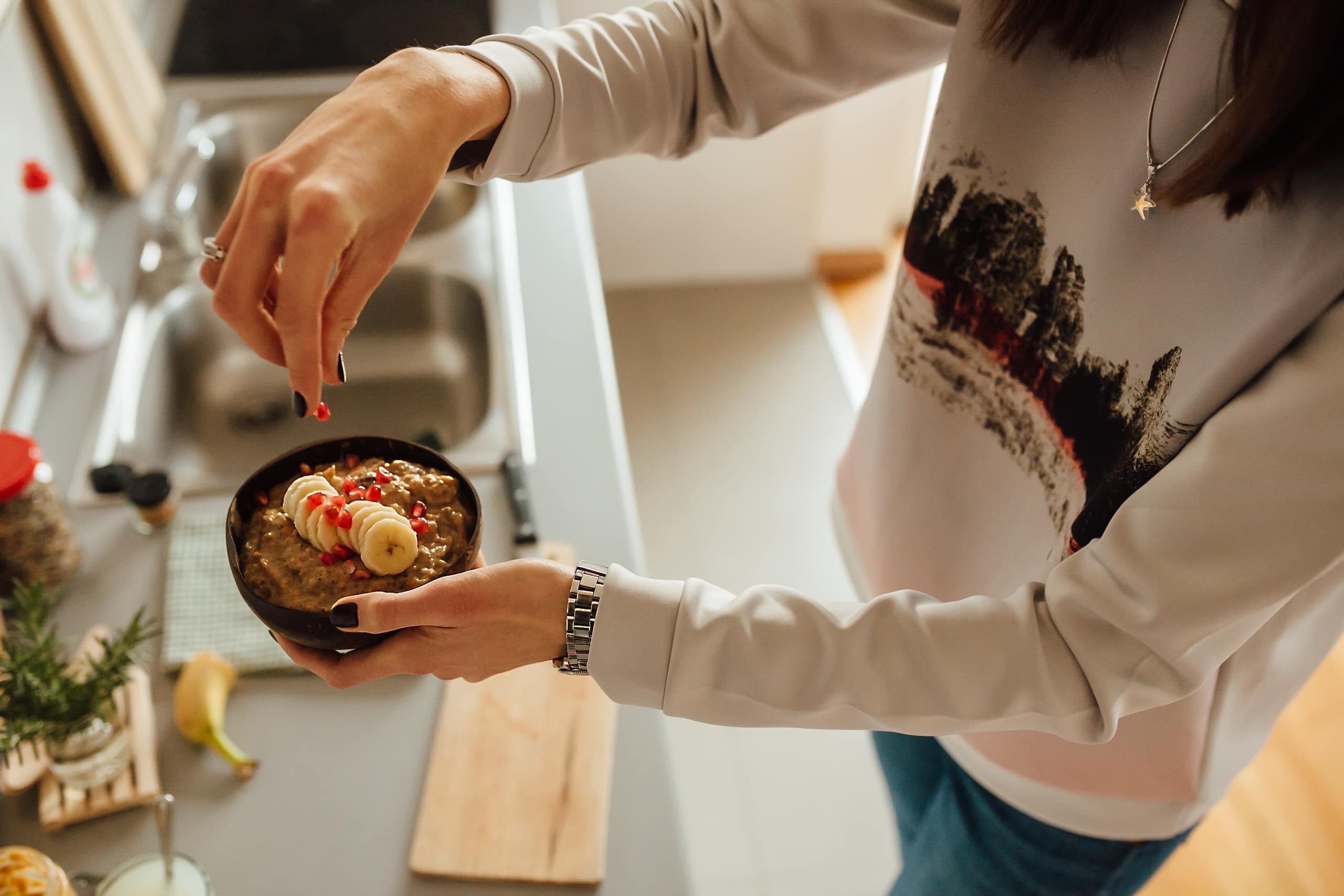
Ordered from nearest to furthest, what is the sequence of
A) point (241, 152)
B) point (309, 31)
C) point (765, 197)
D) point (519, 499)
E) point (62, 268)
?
point (519, 499) → point (62, 268) → point (241, 152) → point (309, 31) → point (765, 197)

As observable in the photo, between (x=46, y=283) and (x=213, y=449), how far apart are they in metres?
0.32

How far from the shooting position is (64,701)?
87 centimetres

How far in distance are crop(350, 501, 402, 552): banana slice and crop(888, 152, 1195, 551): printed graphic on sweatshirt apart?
52 centimetres

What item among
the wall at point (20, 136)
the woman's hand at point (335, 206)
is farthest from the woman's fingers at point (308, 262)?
the wall at point (20, 136)

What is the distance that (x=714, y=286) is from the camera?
10.2ft

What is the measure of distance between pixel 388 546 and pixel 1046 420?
532 mm

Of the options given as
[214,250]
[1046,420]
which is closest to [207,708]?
[214,250]

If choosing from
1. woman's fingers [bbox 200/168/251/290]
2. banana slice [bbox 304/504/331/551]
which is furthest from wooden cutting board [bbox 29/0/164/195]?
banana slice [bbox 304/504/331/551]

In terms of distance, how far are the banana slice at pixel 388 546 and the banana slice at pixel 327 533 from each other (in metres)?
0.02

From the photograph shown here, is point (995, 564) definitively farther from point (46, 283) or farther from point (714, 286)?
point (714, 286)

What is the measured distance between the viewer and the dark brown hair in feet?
1.68

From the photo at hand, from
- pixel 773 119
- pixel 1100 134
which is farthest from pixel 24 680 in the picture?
pixel 1100 134

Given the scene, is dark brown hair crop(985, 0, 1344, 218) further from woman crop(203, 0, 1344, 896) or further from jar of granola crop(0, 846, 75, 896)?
jar of granola crop(0, 846, 75, 896)

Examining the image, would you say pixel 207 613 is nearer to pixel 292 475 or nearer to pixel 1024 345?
pixel 292 475
